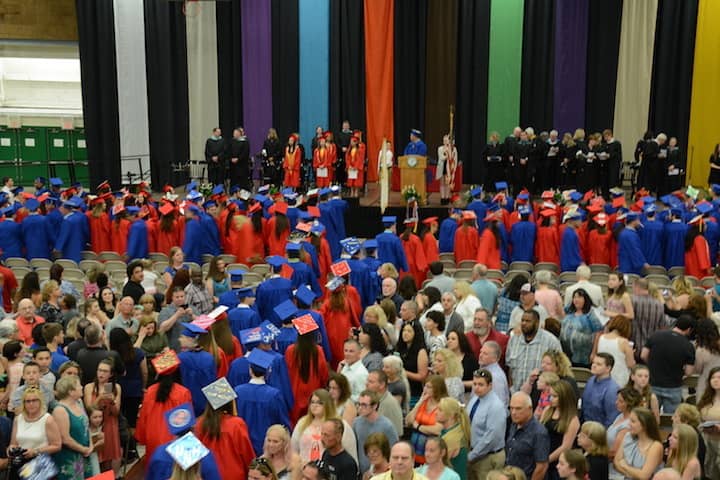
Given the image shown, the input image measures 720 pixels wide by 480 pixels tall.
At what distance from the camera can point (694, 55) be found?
20.9 meters

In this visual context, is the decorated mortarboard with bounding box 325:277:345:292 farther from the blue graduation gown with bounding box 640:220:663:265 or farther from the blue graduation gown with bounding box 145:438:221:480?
the blue graduation gown with bounding box 640:220:663:265

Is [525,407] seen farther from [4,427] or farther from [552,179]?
[552,179]

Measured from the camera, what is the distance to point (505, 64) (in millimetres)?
21953

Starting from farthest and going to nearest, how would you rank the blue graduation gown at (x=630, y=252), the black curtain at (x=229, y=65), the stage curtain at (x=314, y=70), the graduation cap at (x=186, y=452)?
the black curtain at (x=229, y=65) → the stage curtain at (x=314, y=70) → the blue graduation gown at (x=630, y=252) → the graduation cap at (x=186, y=452)

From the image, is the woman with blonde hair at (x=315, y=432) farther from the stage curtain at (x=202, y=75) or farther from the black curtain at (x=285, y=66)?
the stage curtain at (x=202, y=75)

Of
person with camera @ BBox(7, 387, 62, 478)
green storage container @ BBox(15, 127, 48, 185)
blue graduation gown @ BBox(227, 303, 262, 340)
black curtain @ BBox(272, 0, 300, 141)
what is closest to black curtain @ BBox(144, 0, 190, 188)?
black curtain @ BBox(272, 0, 300, 141)

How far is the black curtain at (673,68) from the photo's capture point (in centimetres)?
2084

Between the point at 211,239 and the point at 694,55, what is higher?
the point at 694,55

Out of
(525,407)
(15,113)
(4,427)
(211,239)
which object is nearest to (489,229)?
(211,239)

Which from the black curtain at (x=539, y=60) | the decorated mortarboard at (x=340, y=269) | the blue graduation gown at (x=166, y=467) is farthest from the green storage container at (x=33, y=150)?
the blue graduation gown at (x=166, y=467)

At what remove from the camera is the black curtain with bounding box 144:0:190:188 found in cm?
2188

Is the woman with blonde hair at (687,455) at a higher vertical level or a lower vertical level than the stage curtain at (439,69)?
lower

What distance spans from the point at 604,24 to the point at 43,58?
49.2ft

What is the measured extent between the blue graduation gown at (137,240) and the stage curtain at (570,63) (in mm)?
12790
